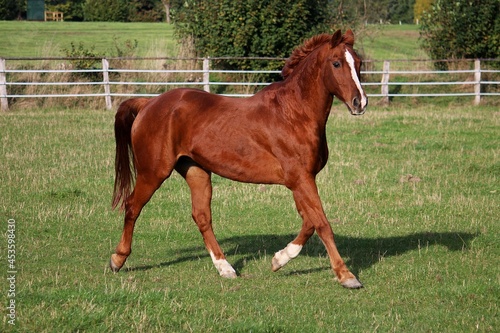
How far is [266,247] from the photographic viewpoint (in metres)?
9.27

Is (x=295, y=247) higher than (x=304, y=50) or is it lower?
lower

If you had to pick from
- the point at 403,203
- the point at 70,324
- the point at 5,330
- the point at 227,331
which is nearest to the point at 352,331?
the point at 227,331

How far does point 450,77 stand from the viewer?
28.0 metres

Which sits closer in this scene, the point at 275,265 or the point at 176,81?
the point at 275,265

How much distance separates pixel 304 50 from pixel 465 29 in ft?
73.4

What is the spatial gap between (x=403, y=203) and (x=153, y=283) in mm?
4933

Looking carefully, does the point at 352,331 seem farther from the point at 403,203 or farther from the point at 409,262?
the point at 403,203

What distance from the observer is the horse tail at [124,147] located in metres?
8.68

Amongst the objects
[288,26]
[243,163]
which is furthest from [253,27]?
[243,163]

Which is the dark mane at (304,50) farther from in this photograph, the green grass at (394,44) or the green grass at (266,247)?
the green grass at (394,44)

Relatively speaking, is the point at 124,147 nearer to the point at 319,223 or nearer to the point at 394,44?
the point at 319,223

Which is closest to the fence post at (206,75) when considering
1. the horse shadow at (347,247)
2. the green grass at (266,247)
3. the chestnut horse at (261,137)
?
the green grass at (266,247)

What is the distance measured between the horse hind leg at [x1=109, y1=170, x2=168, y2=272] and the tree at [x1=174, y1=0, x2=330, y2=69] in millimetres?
19518

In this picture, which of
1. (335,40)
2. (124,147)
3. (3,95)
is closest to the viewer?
(335,40)
